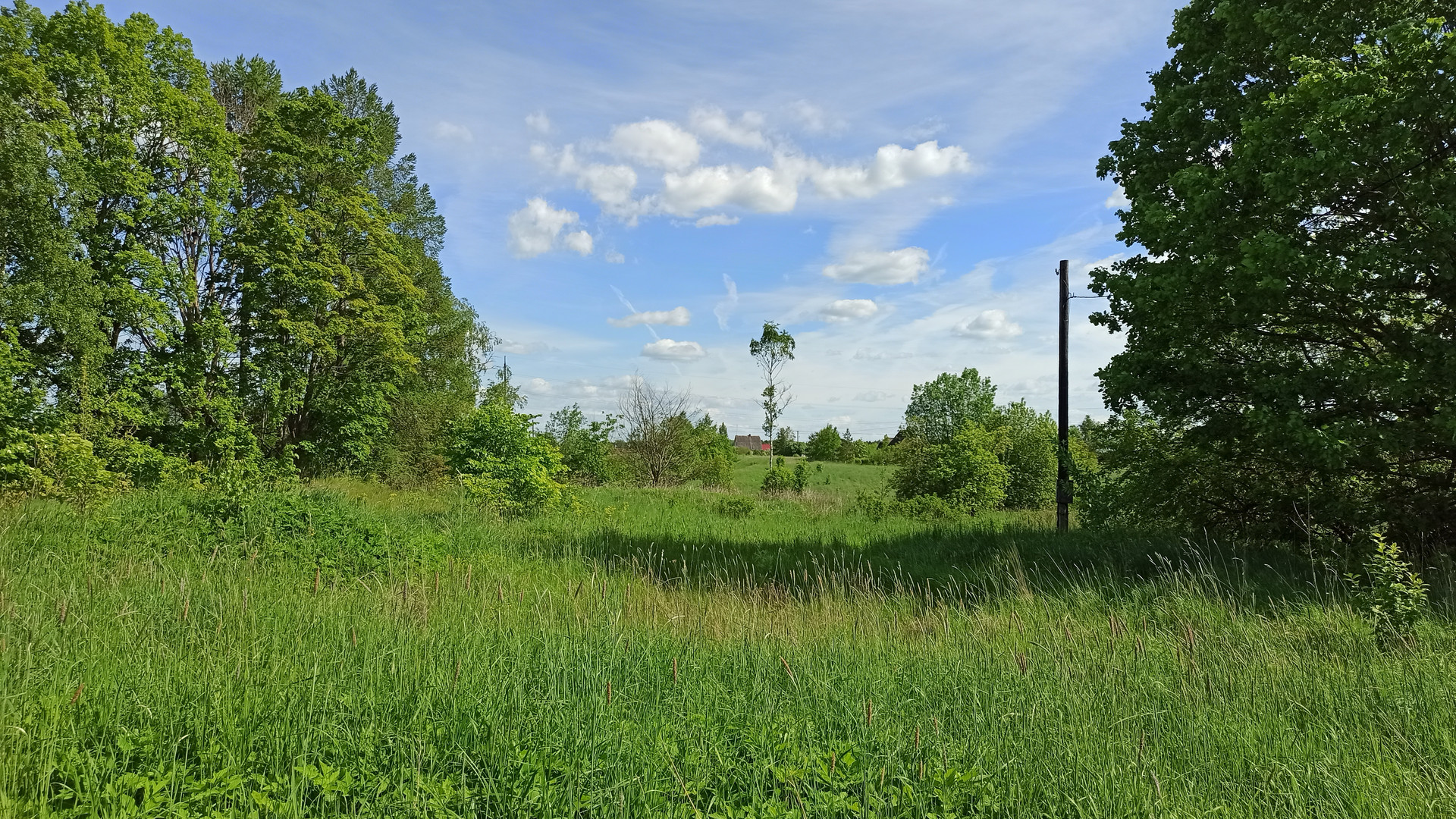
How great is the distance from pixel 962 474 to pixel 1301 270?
1372 cm

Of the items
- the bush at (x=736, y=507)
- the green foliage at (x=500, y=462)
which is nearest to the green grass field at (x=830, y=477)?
the bush at (x=736, y=507)

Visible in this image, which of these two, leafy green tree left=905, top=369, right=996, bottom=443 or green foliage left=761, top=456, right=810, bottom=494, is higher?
leafy green tree left=905, top=369, right=996, bottom=443

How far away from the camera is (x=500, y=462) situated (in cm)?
1514

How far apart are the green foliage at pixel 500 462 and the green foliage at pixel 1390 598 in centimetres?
1409

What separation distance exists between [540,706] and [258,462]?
71.0ft

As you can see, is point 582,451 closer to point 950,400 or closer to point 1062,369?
point 1062,369

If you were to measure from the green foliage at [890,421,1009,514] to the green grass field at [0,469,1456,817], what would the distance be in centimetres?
1354

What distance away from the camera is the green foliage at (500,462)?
14930 mm

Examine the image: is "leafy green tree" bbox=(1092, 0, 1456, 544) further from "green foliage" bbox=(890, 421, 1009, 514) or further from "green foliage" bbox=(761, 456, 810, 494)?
"green foliage" bbox=(761, 456, 810, 494)

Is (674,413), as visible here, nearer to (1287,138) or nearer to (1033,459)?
(1033,459)

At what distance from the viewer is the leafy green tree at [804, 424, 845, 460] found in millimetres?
70000

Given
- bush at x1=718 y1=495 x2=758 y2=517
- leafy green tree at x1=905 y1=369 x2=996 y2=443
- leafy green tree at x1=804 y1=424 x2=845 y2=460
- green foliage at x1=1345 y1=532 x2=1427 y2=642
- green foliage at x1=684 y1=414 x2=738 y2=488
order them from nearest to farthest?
1. green foliage at x1=1345 y1=532 x2=1427 y2=642
2. bush at x1=718 y1=495 x2=758 y2=517
3. green foliage at x1=684 y1=414 x2=738 y2=488
4. leafy green tree at x1=905 y1=369 x2=996 y2=443
5. leafy green tree at x1=804 y1=424 x2=845 y2=460

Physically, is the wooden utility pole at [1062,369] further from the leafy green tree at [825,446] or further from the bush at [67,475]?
the leafy green tree at [825,446]

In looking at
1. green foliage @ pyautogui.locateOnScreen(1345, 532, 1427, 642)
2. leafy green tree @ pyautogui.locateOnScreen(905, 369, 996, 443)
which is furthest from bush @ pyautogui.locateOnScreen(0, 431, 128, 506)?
leafy green tree @ pyautogui.locateOnScreen(905, 369, 996, 443)
